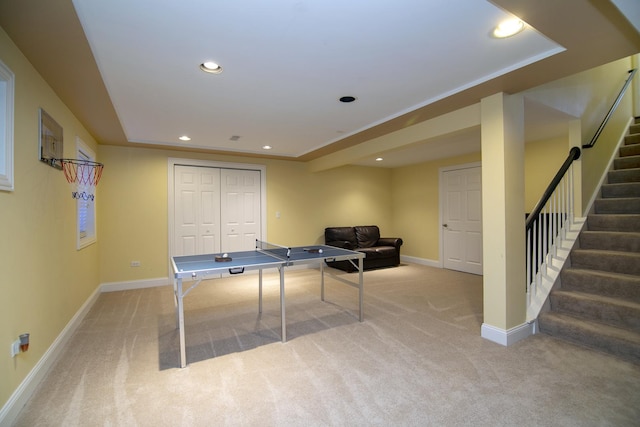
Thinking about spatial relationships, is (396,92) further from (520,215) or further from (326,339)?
(326,339)

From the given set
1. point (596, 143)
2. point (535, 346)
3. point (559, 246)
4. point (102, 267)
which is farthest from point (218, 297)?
point (596, 143)

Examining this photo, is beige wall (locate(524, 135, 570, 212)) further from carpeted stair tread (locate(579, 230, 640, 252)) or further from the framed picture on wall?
the framed picture on wall

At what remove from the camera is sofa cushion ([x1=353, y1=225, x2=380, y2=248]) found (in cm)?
676

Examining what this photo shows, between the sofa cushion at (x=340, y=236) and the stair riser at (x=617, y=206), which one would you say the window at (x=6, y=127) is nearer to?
the sofa cushion at (x=340, y=236)

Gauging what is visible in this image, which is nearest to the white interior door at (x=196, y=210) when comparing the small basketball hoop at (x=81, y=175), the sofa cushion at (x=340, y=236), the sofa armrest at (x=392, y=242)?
the small basketball hoop at (x=81, y=175)

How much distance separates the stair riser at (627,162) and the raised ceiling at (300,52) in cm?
280

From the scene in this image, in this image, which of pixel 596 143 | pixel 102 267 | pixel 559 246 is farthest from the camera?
pixel 102 267

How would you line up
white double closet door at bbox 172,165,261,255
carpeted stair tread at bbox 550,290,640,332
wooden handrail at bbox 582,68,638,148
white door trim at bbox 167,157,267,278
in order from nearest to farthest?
1. carpeted stair tread at bbox 550,290,640,332
2. wooden handrail at bbox 582,68,638,148
3. white door trim at bbox 167,157,267,278
4. white double closet door at bbox 172,165,261,255

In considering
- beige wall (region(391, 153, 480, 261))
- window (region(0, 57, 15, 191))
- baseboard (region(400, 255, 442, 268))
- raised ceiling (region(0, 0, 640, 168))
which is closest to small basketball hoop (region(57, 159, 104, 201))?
raised ceiling (region(0, 0, 640, 168))

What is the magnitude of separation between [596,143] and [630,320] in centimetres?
242

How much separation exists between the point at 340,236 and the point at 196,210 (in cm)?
298

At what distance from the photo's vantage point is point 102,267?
187 inches

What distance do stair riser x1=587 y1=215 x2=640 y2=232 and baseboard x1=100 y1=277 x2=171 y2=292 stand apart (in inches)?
249

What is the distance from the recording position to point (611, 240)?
332 cm
